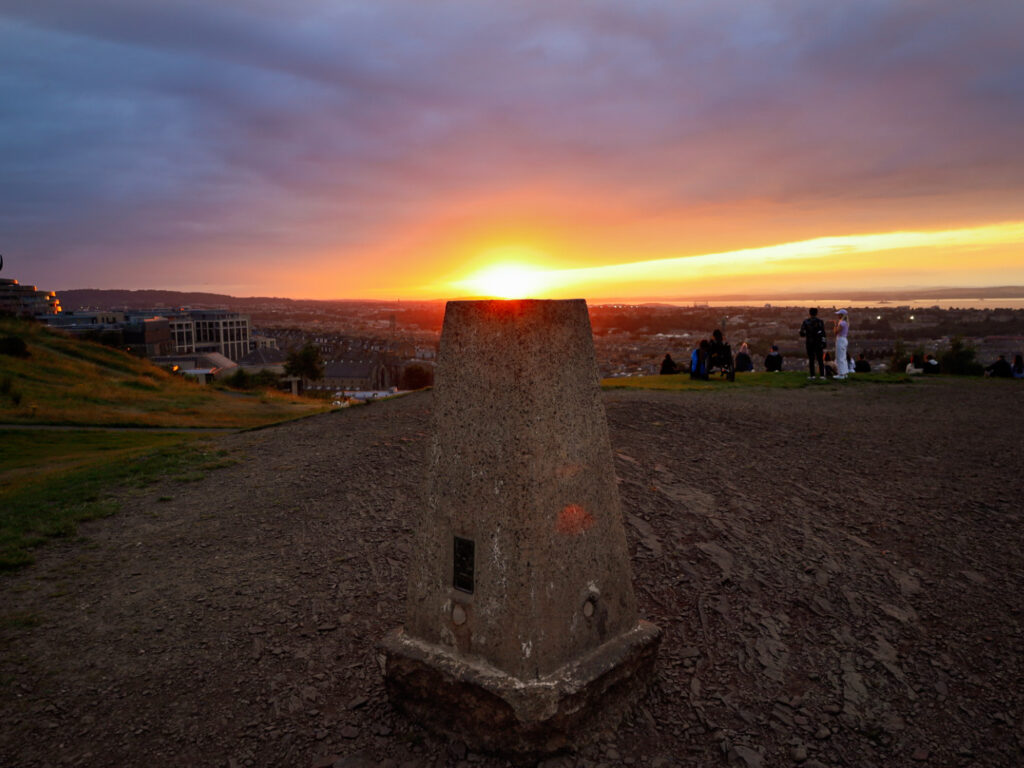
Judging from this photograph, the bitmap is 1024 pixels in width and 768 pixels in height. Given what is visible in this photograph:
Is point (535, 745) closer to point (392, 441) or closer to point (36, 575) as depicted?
point (36, 575)

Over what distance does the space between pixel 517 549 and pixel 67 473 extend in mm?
11272

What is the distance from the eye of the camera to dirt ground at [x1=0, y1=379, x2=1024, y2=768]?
164 inches

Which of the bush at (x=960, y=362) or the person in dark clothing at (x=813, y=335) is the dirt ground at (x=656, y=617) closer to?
the person in dark clothing at (x=813, y=335)

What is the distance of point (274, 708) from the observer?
4.52 meters

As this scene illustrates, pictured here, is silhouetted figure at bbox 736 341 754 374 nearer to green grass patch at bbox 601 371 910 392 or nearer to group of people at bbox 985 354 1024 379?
green grass patch at bbox 601 371 910 392

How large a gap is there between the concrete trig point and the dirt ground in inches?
12.4

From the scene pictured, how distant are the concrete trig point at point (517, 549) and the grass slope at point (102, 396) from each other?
62.0 ft

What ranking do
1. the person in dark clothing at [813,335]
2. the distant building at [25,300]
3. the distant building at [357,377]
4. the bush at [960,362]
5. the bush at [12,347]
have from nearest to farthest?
the person in dark clothing at [813,335], the bush at [12,347], the bush at [960,362], the distant building at [25,300], the distant building at [357,377]

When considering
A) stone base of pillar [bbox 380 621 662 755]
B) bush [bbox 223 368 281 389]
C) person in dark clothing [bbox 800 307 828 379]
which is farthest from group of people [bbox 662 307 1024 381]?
bush [bbox 223 368 281 389]

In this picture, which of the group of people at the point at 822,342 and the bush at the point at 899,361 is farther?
the bush at the point at 899,361

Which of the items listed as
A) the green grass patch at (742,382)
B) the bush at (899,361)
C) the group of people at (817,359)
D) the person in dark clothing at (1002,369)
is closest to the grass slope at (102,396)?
the green grass patch at (742,382)

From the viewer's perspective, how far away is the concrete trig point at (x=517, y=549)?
12.5ft

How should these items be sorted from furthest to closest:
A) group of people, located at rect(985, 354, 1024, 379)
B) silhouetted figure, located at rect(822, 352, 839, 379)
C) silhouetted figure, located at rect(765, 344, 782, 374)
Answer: silhouetted figure, located at rect(765, 344, 782, 374) < group of people, located at rect(985, 354, 1024, 379) < silhouetted figure, located at rect(822, 352, 839, 379)

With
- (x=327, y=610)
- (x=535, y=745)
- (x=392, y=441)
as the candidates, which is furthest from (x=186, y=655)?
(x=392, y=441)
